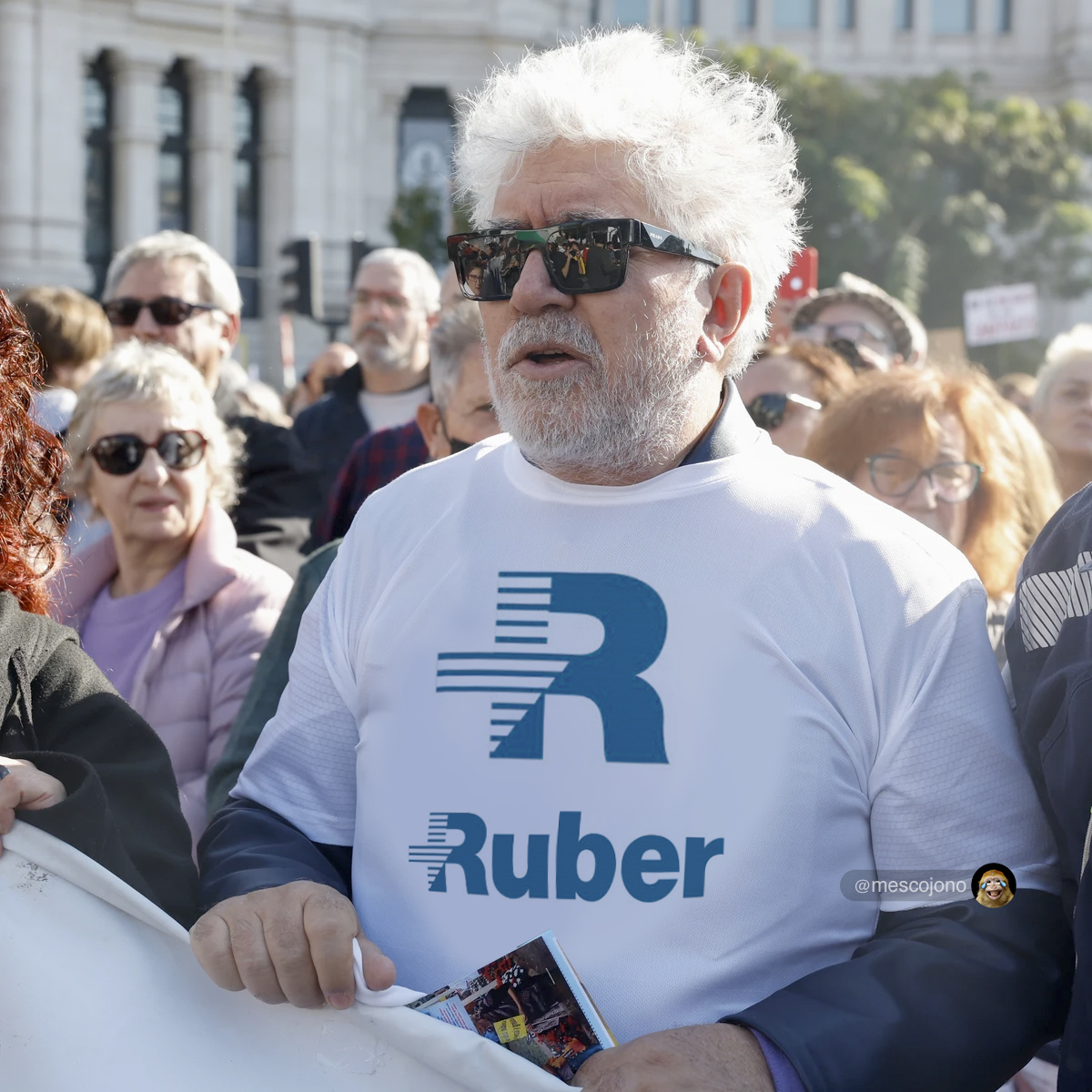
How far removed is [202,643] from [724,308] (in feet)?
5.78

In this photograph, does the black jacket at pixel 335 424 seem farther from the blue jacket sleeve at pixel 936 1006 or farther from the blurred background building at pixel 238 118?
the blurred background building at pixel 238 118

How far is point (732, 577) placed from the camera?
7.06 ft

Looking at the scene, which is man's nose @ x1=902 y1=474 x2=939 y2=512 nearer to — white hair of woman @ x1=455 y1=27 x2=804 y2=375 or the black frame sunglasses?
the black frame sunglasses

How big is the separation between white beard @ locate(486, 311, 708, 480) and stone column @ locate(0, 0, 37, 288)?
38.4 meters

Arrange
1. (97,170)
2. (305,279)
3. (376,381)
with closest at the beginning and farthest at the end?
1. (376,381)
2. (305,279)
3. (97,170)

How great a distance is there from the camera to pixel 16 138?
128 ft

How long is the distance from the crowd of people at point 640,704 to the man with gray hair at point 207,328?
7.52ft

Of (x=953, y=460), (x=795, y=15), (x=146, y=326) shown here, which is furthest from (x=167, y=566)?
(x=795, y=15)

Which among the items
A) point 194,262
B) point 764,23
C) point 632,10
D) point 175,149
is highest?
point 764,23

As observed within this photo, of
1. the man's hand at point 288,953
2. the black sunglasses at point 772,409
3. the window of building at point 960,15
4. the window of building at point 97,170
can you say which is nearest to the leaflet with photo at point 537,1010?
the man's hand at point 288,953

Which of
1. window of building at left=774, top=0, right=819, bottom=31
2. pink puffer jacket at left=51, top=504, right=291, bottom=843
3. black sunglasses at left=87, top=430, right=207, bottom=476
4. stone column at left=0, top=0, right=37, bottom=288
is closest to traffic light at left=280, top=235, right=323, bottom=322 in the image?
black sunglasses at left=87, top=430, right=207, bottom=476

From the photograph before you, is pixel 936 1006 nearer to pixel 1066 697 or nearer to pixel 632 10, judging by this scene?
pixel 1066 697

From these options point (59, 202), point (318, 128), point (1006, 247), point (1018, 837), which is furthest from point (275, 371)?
point (1018, 837)

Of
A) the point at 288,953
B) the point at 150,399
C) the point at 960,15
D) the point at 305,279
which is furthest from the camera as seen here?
the point at 960,15
